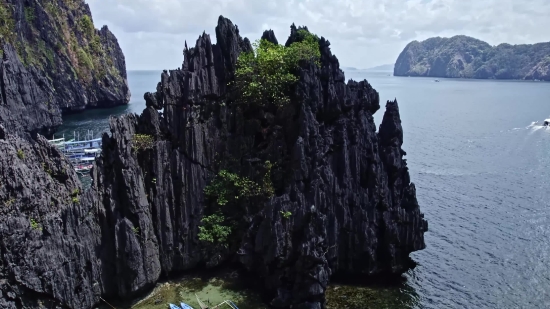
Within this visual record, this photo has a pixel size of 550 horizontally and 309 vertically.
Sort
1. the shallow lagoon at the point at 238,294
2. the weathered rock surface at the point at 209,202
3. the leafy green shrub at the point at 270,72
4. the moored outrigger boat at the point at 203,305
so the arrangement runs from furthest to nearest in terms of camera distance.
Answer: the leafy green shrub at the point at 270,72
the shallow lagoon at the point at 238,294
the moored outrigger boat at the point at 203,305
the weathered rock surface at the point at 209,202

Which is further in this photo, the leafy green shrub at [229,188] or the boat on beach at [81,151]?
the boat on beach at [81,151]

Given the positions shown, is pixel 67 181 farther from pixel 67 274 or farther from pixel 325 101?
pixel 325 101

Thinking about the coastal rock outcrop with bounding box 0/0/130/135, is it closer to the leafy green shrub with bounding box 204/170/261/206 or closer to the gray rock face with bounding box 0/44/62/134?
the gray rock face with bounding box 0/44/62/134

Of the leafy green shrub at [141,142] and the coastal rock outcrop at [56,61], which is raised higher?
the coastal rock outcrop at [56,61]

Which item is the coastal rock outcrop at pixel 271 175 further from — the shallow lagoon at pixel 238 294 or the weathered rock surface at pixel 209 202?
the shallow lagoon at pixel 238 294

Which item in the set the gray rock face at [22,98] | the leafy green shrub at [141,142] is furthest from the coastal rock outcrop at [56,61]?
the leafy green shrub at [141,142]

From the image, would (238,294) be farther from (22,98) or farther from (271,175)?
(22,98)

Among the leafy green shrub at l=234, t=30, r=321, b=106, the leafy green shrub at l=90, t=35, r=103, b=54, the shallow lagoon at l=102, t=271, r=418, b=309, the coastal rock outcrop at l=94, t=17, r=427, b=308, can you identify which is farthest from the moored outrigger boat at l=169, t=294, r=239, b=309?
the leafy green shrub at l=90, t=35, r=103, b=54
